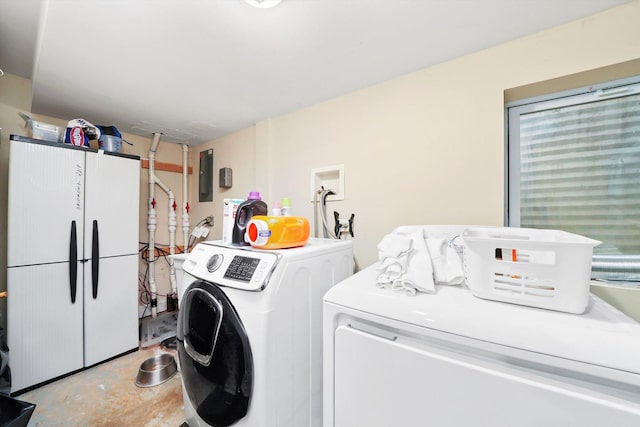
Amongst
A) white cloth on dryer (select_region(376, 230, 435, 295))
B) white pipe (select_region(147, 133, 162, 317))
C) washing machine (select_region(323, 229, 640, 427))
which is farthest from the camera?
white pipe (select_region(147, 133, 162, 317))

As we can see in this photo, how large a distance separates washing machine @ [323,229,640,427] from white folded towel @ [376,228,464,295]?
0.15 feet

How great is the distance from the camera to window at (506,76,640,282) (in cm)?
111

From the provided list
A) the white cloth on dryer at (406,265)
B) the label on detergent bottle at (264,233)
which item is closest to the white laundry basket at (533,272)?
the white cloth on dryer at (406,265)

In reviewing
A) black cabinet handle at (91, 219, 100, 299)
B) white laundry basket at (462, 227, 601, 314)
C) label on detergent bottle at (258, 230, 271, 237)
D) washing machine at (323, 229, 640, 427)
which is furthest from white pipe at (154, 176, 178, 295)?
white laundry basket at (462, 227, 601, 314)

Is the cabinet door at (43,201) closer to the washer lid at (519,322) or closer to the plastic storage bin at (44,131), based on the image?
the plastic storage bin at (44,131)

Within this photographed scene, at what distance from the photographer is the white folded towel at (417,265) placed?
79 cm

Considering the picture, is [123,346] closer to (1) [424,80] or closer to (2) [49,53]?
(2) [49,53]

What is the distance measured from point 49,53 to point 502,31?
253 centimetres

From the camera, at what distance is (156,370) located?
1.72m

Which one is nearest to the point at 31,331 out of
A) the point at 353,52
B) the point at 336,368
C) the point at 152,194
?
the point at 152,194

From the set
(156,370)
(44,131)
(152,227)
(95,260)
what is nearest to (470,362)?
(156,370)

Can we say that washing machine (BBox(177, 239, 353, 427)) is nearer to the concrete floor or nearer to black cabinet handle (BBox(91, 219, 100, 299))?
the concrete floor

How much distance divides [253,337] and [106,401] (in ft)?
5.02

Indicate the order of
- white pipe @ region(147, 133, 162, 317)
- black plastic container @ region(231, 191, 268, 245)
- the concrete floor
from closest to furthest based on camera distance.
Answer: black plastic container @ region(231, 191, 268, 245) < the concrete floor < white pipe @ region(147, 133, 162, 317)
